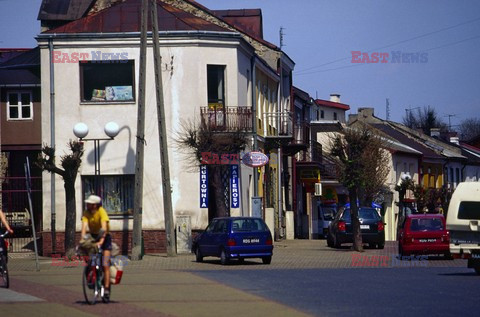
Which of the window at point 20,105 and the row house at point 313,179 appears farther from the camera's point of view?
the row house at point 313,179

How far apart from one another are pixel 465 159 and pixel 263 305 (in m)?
82.2

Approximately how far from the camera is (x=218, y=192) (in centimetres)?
3759

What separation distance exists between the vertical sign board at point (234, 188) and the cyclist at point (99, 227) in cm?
2311

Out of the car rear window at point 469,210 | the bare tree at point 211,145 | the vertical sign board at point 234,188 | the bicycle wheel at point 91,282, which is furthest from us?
the vertical sign board at point 234,188

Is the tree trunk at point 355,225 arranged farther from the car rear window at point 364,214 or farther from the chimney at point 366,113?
the chimney at point 366,113

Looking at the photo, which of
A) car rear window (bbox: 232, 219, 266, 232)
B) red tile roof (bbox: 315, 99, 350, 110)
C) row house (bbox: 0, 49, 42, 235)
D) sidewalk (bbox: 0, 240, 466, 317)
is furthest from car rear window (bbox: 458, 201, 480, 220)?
red tile roof (bbox: 315, 99, 350, 110)

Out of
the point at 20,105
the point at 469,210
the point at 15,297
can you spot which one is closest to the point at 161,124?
the point at 20,105

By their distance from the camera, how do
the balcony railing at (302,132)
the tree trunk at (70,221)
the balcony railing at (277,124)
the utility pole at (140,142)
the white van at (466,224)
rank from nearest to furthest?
the white van at (466,224)
the utility pole at (140,142)
the tree trunk at (70,221)
the balcony railing at (277,124)
the balcony railing at (302,132)

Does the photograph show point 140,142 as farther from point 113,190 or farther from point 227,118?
point 227,118

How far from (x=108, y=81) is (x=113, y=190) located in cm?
411

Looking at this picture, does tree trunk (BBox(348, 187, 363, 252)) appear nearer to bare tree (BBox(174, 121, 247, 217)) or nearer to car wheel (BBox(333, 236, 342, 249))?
car wheel (BBox(333, 236, 342, 249))

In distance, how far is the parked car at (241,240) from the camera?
3064 centimetres

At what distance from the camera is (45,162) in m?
33.9

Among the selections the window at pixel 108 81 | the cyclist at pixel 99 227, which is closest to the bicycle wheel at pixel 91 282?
the cyclist at pixel 99 227
